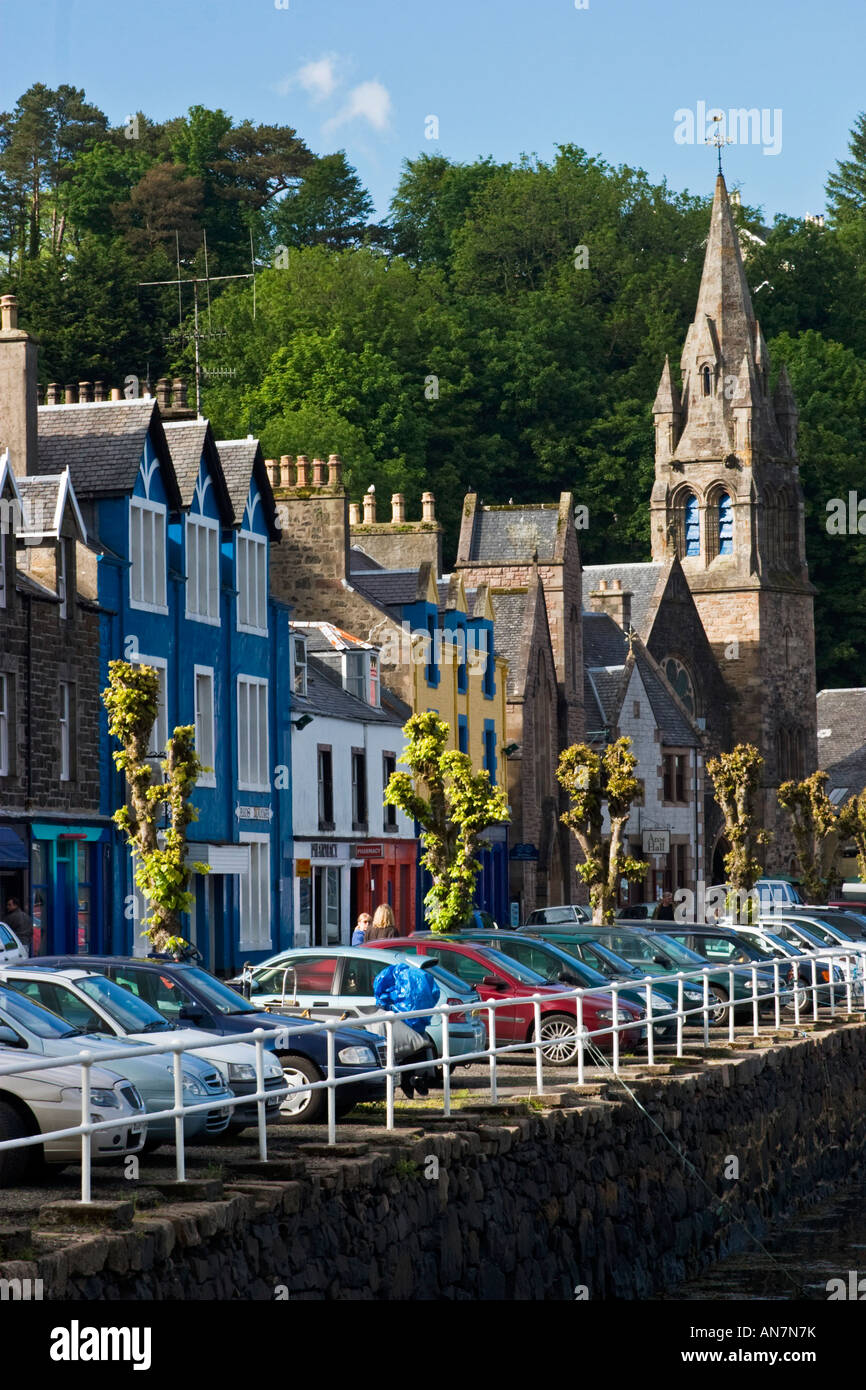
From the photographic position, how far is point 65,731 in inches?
1432

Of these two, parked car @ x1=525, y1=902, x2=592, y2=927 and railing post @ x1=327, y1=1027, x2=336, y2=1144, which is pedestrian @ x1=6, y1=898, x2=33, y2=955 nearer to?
railing post @ x1=327, y1=1027, x2=336, y2=1144

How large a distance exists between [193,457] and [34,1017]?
24.8m

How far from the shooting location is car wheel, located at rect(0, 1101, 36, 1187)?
15.7m

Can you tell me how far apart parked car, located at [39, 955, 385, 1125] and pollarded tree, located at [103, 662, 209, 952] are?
9.72m

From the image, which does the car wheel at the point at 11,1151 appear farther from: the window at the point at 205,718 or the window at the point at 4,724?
the window at the point at 205,718

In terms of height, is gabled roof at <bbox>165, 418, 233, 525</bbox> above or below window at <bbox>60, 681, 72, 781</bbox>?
above

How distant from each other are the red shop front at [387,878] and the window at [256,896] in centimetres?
475

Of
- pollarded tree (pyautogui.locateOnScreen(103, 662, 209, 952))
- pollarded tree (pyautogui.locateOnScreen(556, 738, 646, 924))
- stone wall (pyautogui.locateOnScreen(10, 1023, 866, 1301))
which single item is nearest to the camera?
stone wall (pyautogui.locateOnScreen(10, 1023, 866, 1301))

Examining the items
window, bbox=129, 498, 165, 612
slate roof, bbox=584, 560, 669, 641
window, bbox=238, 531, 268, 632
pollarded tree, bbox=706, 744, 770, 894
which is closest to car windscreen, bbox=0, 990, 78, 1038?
window, bbox=129, 498, 165, 612

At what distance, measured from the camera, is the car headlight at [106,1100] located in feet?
52.7

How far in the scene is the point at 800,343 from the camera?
10456 cm

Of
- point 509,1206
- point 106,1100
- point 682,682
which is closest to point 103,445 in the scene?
point 509,1206
